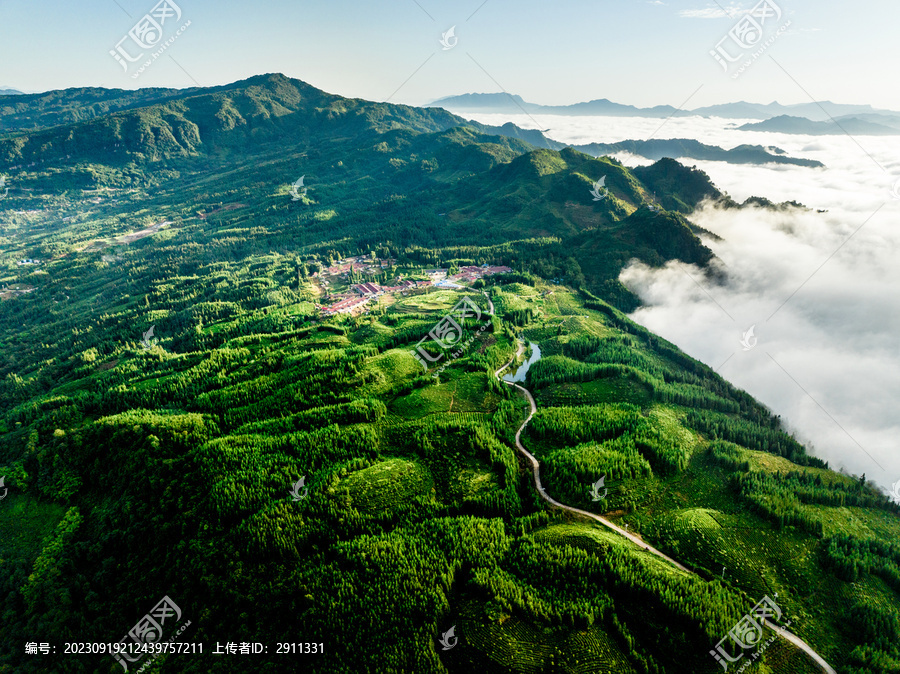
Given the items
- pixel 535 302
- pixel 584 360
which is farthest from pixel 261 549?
pixel 535 302

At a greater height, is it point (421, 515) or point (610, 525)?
point (421, 515)

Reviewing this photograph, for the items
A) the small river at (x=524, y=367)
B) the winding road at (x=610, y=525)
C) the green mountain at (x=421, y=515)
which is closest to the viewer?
the winding road at (x=610, y=525)

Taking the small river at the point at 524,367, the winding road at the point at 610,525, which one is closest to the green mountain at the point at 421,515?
the winding road at the point at 610,525

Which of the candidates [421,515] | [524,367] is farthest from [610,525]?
[524,367]

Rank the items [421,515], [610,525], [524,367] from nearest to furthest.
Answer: [610,525]
[421,515]
[524,367]

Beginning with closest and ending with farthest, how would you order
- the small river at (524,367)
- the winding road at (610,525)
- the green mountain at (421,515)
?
the winding road at (610,525)
the green mountain at (421,515)
the small river at (524,367)

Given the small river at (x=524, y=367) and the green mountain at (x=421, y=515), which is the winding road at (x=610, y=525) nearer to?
the green mountain at (x=421, y=515)

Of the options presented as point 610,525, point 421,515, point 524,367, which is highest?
point 524,367

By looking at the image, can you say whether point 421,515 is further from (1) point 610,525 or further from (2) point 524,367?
(2) point 524,367

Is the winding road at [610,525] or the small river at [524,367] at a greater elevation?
the small river at [524,367]

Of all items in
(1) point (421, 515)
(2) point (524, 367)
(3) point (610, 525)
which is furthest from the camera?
(2) point (524, 367)
